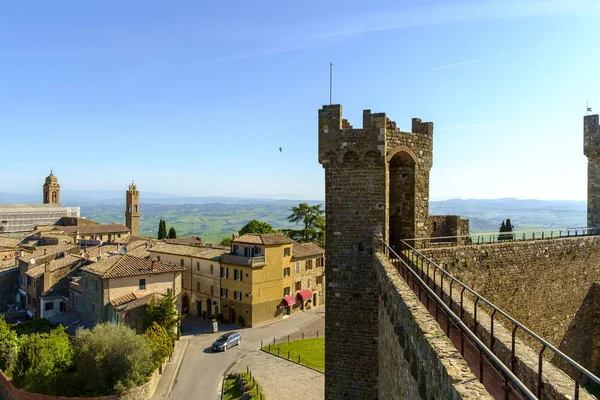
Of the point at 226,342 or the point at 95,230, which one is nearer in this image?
Answer: the point at 226,342

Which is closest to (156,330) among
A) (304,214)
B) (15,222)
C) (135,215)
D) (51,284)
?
(51,284)

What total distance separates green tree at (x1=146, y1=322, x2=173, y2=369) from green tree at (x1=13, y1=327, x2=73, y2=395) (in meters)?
5.35

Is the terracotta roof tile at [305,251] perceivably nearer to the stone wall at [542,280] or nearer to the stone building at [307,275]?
the stone building at [307,275]

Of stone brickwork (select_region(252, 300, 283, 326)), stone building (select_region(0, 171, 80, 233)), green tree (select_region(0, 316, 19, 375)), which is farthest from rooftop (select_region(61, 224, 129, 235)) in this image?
stone brickwork (select_region(252, 300, 283, 326))

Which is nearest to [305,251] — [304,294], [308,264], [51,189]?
[308,264]

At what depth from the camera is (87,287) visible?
131 ft

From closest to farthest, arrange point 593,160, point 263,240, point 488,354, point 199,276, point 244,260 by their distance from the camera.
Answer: point 488,354 → point 593,160 → point 244,260 → point 263,240 → point 199,276

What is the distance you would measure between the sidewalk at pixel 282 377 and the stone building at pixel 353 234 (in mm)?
14592

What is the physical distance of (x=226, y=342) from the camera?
119 feet

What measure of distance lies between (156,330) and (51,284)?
1997 centimetres

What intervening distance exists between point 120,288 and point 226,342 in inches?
418

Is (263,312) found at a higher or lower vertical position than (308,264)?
lower

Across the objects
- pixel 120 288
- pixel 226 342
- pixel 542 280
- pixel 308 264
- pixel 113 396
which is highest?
pixel 542 280

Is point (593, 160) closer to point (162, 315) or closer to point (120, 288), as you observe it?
point (162, 315)
